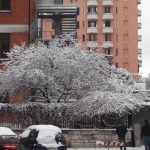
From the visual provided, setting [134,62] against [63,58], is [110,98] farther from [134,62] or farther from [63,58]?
[134,62]

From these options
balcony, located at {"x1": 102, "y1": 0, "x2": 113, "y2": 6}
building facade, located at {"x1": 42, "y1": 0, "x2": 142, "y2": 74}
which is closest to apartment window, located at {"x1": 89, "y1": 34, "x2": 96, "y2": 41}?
building facade, located at {"x1": 42, "y1": 0, "x2": 142, "y2": 74}

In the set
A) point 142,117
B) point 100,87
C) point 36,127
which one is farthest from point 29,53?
point 36,127

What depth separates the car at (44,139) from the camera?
23.4m

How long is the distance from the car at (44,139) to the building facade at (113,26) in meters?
83.3

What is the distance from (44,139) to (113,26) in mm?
86762

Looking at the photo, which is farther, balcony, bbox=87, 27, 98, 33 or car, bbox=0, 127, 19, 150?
balcony, bbox=87, 27, 98, 33

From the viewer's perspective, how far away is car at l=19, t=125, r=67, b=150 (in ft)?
76.9

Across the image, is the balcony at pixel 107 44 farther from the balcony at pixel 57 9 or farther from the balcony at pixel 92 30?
the balcony at pixel 57 9

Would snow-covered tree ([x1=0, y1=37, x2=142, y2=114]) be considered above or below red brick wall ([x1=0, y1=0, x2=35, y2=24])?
below

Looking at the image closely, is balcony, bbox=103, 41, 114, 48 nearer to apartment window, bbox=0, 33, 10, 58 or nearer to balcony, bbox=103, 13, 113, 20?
balcony, bbox=103, 13, 113, 20

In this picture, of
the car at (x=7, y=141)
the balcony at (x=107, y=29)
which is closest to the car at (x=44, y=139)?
the car at (x=7, y=141)

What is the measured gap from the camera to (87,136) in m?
35.8

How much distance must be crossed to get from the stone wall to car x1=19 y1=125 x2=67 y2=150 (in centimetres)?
1082

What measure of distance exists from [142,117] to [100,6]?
7438 centimetres
